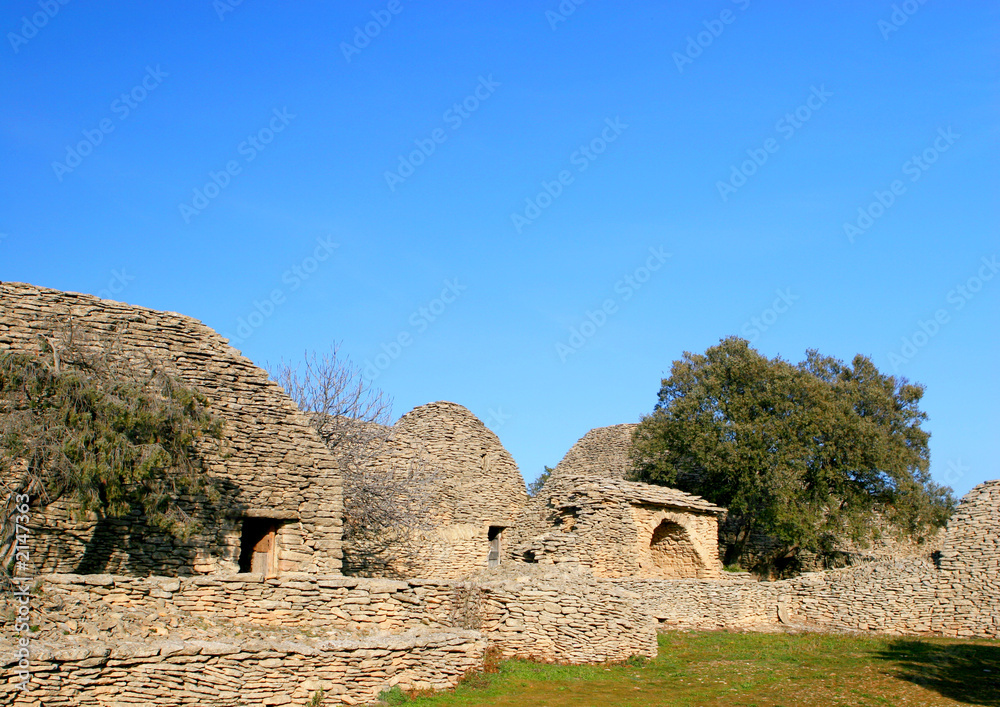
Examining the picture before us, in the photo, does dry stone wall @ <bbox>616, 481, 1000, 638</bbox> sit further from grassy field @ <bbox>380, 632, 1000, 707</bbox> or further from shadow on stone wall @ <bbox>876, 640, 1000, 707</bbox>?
shadow on stone wall @ <bbox>876, 640, 1000, 707</bbox>

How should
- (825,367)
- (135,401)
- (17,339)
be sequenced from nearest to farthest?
(135,401) → (17,339) → (825,367)

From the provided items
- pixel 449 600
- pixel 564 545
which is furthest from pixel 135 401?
pixel 564 545

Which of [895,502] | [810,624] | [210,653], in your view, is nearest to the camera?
[210,653]

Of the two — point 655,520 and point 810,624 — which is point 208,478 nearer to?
point 655,520

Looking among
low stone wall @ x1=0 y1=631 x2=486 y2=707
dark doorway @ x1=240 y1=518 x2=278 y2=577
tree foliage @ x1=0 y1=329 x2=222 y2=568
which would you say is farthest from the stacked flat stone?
dark doorway @ x1=240 y1=518 x2=278 y2=577

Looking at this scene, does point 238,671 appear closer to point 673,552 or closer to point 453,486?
point 453,486

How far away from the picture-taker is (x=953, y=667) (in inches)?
576

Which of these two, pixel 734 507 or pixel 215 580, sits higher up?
pixel 734 507

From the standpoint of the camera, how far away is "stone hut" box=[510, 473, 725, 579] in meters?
20.9

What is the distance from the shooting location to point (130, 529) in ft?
49.7

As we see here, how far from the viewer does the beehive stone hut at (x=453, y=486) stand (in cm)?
2455

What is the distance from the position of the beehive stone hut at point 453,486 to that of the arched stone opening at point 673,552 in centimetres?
455

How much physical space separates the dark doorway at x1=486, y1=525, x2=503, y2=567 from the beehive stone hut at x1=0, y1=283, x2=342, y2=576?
997cm

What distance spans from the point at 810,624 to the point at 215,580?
14.6m
